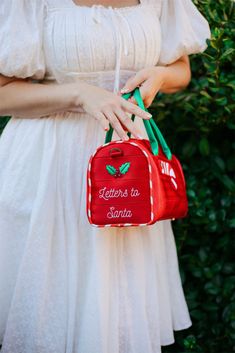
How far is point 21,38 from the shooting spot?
1735 mm

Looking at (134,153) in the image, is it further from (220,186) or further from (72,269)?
(220,186)

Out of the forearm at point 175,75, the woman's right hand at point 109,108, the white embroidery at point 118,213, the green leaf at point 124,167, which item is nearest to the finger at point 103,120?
the woman's right hand at point 109,108

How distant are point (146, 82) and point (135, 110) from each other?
6.4 inches

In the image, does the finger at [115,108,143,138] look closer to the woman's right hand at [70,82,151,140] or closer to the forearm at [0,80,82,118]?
the woman's right hand at [70,82,151,140]

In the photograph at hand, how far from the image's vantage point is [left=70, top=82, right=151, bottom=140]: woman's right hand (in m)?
1.67

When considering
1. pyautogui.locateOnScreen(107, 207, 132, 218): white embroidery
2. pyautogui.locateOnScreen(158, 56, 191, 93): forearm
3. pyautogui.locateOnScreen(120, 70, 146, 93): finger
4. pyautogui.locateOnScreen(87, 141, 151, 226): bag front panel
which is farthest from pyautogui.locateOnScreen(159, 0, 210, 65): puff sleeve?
pyautogui.locateOnScreen(107, 207, 132, 218): white embroidery

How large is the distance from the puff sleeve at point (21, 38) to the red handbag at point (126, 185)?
323 millimetres

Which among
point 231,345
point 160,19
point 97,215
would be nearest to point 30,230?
point 97,215

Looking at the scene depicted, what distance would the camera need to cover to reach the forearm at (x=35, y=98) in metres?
1.74

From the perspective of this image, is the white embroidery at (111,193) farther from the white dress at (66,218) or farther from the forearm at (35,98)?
the forearm at (35,98)

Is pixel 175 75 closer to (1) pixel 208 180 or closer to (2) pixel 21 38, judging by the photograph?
(2) pixel 21 38

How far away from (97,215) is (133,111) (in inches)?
11.1

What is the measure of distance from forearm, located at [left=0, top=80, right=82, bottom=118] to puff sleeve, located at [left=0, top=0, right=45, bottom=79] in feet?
0.13

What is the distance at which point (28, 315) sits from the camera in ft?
5.74
